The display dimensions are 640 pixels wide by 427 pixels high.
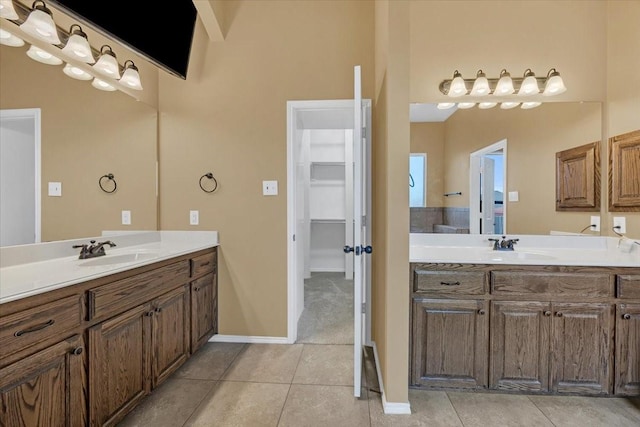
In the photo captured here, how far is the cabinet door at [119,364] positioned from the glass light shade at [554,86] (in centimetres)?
318

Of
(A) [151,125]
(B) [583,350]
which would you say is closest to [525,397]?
(B) [583,350]

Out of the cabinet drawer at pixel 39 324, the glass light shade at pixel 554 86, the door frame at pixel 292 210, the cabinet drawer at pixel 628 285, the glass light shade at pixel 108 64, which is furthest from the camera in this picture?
the door frame at pixel 292 210

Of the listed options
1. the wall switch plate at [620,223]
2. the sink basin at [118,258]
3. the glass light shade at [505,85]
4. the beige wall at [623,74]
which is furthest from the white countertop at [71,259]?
the beige wall at [623,74]

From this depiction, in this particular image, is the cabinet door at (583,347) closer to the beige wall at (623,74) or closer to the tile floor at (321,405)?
the tile floor at (321,405)

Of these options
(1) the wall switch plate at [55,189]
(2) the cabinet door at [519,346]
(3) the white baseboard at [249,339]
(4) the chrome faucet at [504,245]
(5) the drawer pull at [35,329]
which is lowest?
(3) the white baseboard at [249,339]

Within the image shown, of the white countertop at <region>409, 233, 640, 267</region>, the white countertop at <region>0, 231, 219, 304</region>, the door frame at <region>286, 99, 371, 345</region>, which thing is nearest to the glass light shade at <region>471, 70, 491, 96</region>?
the door frame at <region>286, 99, 371, 345</region>

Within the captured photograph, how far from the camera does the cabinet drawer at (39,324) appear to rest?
1.00 meters

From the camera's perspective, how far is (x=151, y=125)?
2.44m

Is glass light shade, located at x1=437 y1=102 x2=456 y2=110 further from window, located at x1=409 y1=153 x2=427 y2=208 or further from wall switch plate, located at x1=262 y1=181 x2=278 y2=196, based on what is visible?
wall switch plate, located at x1=262 y1=181 x2=278 y2=196

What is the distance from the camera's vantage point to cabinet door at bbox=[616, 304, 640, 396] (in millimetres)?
1677

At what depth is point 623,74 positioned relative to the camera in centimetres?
208

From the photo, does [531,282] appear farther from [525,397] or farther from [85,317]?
[85,317]

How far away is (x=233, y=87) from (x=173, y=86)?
1.75ft

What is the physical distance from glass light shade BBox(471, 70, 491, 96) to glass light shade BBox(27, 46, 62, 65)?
9.29 feet
